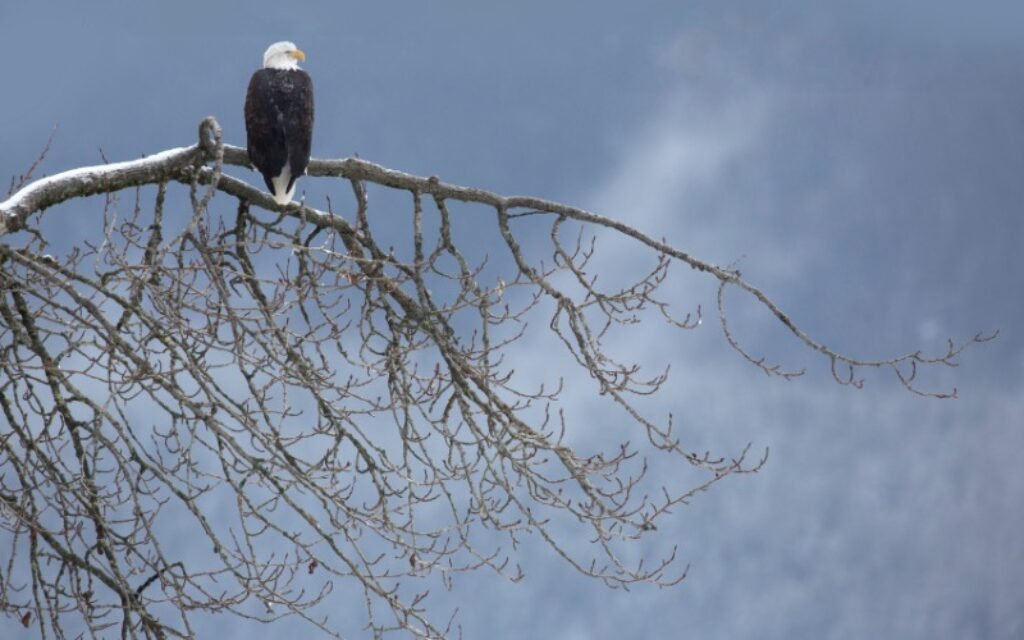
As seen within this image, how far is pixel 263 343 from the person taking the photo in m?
5.51

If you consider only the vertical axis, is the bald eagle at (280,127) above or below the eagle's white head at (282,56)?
below

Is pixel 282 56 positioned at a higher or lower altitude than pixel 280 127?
higher

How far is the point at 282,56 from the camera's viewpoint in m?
7.57

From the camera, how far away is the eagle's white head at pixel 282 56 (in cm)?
751

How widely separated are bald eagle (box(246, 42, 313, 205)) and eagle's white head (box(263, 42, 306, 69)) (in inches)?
6.4

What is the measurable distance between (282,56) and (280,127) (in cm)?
71

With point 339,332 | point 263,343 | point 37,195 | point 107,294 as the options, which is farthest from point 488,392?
point 37,195

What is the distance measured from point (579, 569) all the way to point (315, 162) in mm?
2653

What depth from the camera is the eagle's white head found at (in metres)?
7.51

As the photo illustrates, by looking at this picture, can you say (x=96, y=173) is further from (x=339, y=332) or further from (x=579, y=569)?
(x=579, y=569)

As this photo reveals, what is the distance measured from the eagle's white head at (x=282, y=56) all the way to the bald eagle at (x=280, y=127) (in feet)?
0.54

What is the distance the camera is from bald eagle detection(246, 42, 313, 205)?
7027mm

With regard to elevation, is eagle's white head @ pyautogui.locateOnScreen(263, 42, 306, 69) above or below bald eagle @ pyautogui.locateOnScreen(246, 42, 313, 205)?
above

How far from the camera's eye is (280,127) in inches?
277
